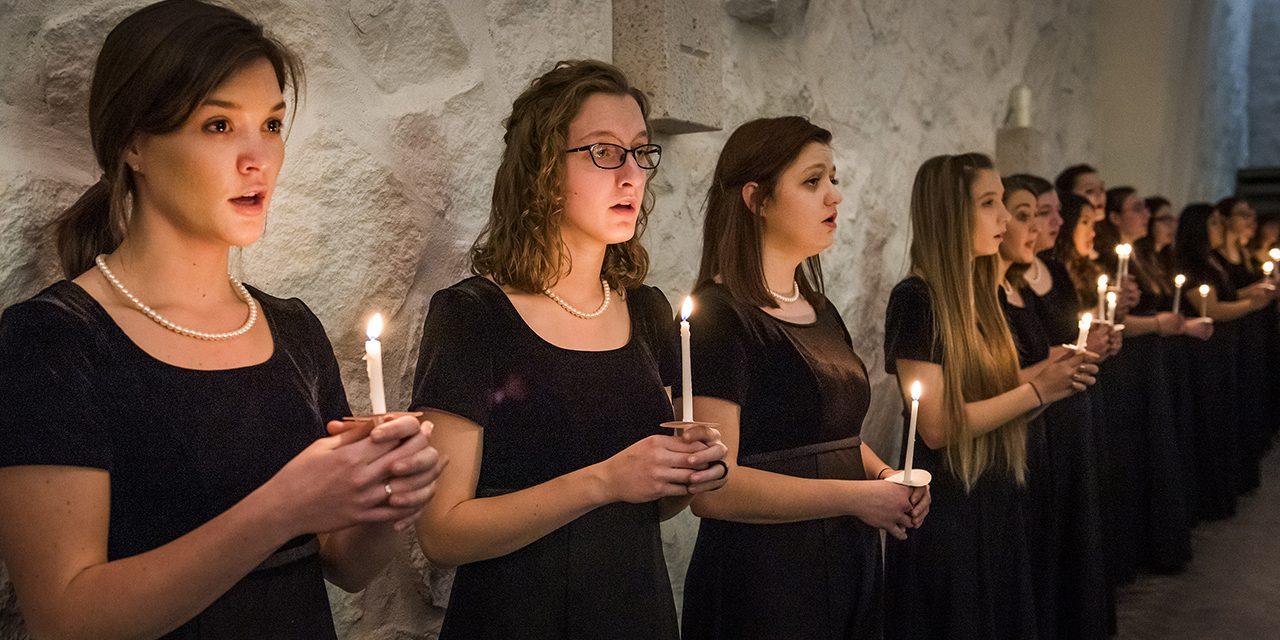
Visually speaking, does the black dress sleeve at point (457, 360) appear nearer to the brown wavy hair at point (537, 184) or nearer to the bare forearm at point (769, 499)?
the brown wavy hair at point (537, 184)

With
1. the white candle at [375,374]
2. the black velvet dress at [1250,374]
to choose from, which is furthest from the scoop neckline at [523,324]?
the black velvet dress at [1250,374]

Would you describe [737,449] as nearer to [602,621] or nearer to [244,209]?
[602,621]

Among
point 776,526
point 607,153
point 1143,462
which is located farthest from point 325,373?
point 1143,462

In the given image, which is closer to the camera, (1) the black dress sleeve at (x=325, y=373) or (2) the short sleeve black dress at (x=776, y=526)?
(1) the black dress sleeve at (x=325, y=373)

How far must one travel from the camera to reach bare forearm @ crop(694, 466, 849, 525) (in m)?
2.22

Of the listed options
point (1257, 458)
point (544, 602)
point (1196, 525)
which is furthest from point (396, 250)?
point (1257, 458)

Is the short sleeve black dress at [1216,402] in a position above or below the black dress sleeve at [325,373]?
below

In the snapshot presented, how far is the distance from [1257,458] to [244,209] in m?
7.65

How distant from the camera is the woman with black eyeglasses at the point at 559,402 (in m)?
1.70

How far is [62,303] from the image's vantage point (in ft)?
4.27

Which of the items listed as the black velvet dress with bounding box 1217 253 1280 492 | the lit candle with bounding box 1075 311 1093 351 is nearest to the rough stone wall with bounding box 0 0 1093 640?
the lit candle with bounding box 1075 311 1093 351

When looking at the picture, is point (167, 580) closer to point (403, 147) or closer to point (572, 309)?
point (572, 309)

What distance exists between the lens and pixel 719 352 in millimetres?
2307

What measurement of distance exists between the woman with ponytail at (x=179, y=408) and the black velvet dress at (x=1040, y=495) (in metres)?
2.52
